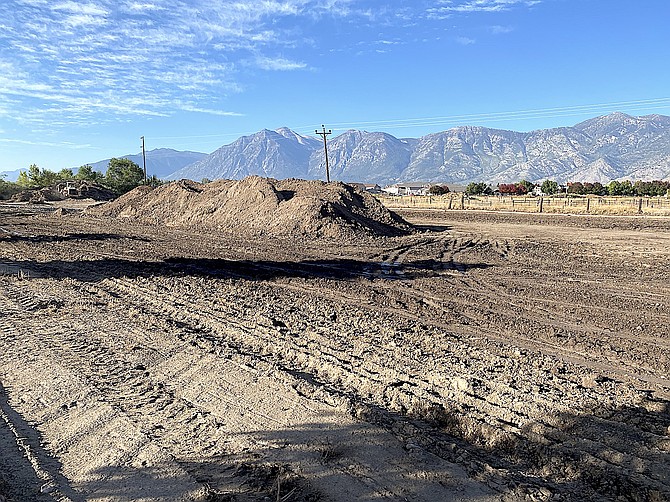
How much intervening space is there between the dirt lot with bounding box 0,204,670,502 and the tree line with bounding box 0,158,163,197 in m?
67.9

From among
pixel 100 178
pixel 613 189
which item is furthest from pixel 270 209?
pixel 613 189

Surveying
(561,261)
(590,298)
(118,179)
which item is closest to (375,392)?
(590,298)

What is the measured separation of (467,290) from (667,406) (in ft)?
24.2

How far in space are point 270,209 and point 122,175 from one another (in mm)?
63394

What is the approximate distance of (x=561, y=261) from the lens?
61.2ft

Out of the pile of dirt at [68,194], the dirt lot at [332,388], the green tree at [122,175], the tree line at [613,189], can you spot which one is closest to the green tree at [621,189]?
the tree line at [613,189]

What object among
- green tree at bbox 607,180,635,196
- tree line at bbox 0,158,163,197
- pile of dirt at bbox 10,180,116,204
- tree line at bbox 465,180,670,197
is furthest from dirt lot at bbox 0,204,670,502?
green tree at bbox 607,180,635,196

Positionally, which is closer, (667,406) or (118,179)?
(667,406)

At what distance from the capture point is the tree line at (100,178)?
80.6 meters

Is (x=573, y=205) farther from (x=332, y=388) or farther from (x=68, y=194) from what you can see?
(x=68, y=194)

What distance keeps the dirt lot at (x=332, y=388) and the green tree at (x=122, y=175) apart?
7286 cm

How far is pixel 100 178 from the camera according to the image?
292 feet

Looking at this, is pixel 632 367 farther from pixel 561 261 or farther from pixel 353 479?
pixel 561 261

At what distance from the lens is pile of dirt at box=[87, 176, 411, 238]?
27225 millimetres
